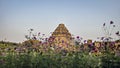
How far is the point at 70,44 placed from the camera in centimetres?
1095

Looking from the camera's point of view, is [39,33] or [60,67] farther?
[39,33]

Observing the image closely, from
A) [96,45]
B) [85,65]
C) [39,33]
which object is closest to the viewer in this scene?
[85,65]

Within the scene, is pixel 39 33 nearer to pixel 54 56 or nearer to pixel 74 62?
pixel 54 56

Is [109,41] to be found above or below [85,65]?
above

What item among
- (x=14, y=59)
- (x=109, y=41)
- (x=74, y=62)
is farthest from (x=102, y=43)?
(x=14, y=59)

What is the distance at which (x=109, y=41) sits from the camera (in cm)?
946

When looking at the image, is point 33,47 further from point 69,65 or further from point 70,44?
point 69,65

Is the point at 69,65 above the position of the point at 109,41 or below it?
below

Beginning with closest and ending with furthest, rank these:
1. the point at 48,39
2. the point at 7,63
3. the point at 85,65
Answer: the point at 85,65
the point at 7,63
the point at 48,39

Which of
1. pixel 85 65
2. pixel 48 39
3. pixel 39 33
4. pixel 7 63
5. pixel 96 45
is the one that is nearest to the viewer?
pixel 85 65

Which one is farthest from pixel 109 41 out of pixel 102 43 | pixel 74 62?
pixel 74 62

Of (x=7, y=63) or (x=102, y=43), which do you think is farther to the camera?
(x=102, y=43)

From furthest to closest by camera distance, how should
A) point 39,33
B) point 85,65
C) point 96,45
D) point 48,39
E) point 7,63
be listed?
point 39,33 → point 48,39 → point 96,45 → point 7,63 → point 85,65

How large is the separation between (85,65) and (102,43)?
8.04ft
